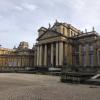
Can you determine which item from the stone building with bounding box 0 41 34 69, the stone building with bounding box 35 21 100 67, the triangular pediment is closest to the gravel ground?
the stone building with bounding box 35 21 100 67

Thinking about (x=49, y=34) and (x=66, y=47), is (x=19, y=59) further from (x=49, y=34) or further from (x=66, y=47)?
(x=66, y=47)

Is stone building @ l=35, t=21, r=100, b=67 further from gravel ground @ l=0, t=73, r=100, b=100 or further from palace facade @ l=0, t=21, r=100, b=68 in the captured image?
gravel ground @ l=0, t=73, r=100, b=100

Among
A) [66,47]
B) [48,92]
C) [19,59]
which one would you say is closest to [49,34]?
[66,47]

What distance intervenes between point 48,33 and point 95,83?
5701cm

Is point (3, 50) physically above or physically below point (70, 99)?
above

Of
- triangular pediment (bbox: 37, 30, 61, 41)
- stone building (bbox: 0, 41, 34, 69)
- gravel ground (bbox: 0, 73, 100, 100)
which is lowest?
gravel ground (bbox: 0, 73, 100, 100)

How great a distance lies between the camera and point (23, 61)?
107125mm

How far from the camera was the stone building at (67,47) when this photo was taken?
6762 centimetres

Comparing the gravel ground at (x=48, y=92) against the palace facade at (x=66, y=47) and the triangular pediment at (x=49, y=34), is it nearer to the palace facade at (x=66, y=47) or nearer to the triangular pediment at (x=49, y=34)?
the palace facade at (x=66, y=47)

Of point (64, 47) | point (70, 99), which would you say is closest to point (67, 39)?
point (64, 47)

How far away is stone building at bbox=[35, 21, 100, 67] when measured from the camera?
67.6 meters

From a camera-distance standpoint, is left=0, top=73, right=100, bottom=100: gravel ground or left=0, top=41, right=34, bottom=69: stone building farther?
left=0, top=41, right=34, bottom=69: stone building

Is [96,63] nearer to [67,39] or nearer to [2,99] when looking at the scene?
[67,39]

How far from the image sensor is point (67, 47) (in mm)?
73875
